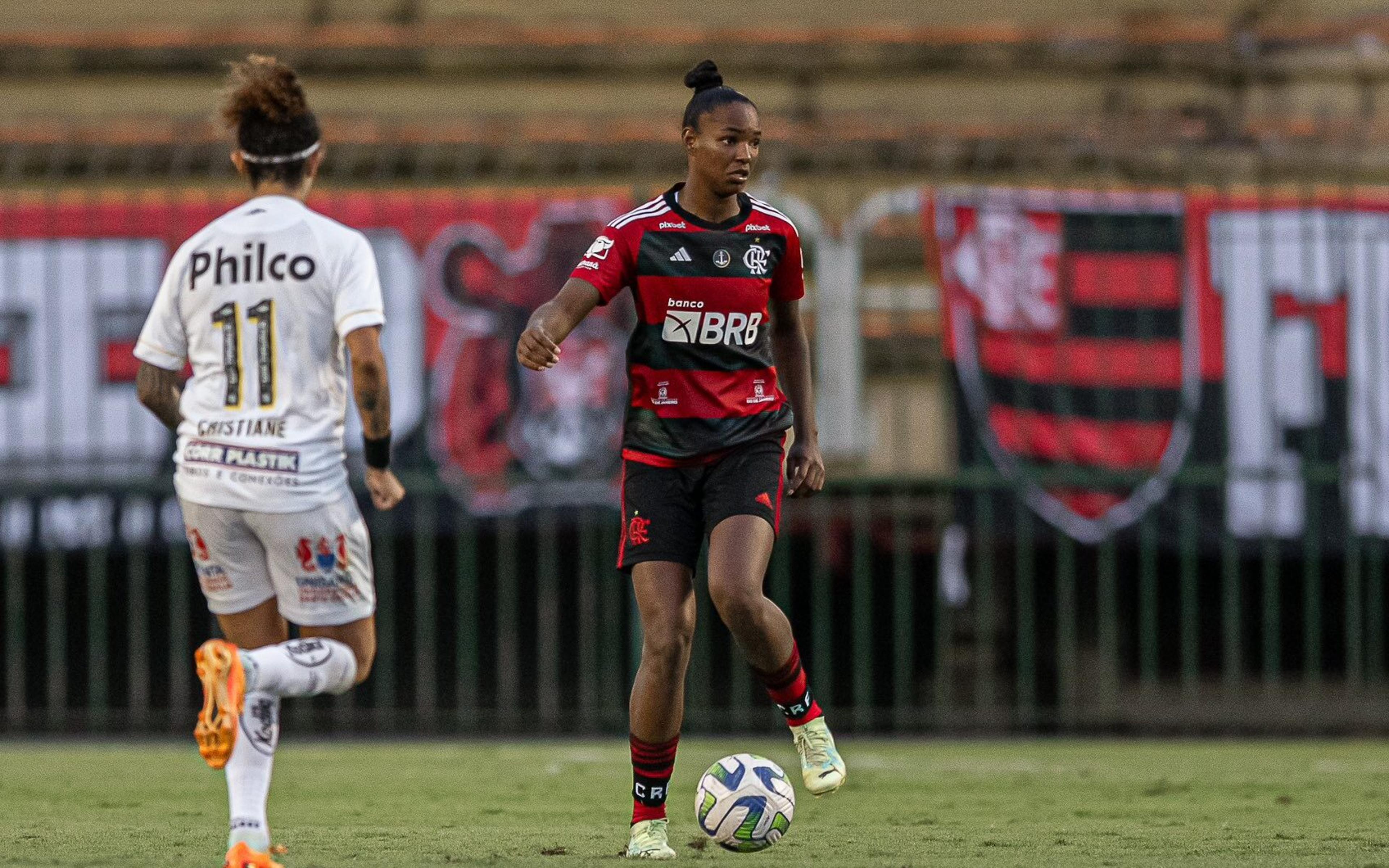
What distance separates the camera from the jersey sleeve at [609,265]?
6.16 meters

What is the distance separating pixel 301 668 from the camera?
554 cm

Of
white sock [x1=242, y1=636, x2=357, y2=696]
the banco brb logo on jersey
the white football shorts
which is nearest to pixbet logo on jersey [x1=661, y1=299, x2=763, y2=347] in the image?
the white football shorts

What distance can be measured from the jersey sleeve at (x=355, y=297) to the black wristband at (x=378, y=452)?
37 cm

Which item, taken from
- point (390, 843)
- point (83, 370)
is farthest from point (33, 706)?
point (390, 843)

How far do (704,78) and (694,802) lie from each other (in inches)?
126

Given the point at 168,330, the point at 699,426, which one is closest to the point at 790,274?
the point at 699,426

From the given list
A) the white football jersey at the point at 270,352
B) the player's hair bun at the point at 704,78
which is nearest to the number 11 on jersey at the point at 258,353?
the white football jersey at the point at 270,352

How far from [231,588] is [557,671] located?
666 cm

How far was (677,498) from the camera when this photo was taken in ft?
20.5

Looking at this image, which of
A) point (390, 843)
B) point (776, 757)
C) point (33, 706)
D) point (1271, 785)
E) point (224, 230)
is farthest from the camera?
point (33, 706)

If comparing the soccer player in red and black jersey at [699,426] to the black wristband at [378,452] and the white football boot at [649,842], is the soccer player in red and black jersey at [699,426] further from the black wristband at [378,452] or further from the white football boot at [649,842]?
the black wristband at [378,452]

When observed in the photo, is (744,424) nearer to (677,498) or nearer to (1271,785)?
(677,498)

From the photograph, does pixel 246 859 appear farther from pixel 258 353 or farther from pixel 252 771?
pixel 258 353

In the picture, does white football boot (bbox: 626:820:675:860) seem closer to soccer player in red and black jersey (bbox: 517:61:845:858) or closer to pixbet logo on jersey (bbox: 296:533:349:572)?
soccer player in red and black jersey (bbox: 517:61:845:858)
